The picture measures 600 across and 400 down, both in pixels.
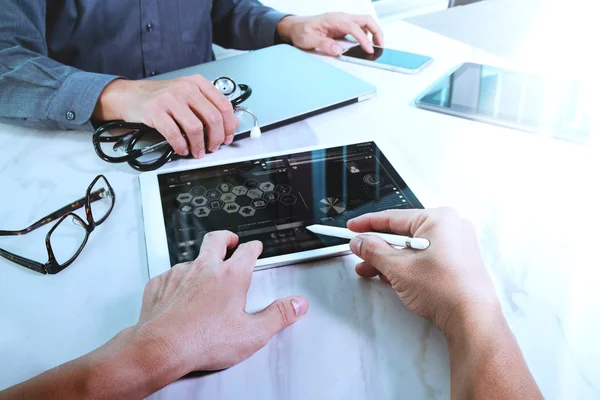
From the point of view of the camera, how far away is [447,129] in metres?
0.87

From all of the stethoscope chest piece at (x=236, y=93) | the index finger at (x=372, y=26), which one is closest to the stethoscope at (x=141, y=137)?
the stethoscope chest piece at (x=236, y=93)

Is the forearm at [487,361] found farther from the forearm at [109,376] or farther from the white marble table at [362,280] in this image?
the forearm at [109,376]

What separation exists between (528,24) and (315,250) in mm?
1266

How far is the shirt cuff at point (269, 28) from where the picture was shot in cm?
127

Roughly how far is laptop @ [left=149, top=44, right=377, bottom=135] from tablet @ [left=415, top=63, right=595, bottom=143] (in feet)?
0.45

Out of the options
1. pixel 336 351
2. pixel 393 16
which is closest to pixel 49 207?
pixel 336 351

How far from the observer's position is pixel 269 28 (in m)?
1.28

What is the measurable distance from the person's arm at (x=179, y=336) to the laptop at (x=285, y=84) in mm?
343

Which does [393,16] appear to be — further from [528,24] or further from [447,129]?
[447,129]

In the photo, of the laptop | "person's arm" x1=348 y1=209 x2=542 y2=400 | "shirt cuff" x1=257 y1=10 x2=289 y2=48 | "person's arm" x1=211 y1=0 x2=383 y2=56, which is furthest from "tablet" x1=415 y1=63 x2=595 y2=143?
"shirt cuff" x1=257 y1=10 x2=289 y2=48

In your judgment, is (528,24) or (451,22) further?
(528,24)

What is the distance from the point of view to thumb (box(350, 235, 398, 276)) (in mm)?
557

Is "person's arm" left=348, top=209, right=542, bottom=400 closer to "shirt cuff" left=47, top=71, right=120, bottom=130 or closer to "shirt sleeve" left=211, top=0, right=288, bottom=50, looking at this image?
"shirt cuff" left=47, top=71, right=120, bottom=130

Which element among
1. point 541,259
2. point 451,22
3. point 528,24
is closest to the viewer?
point 541,259
